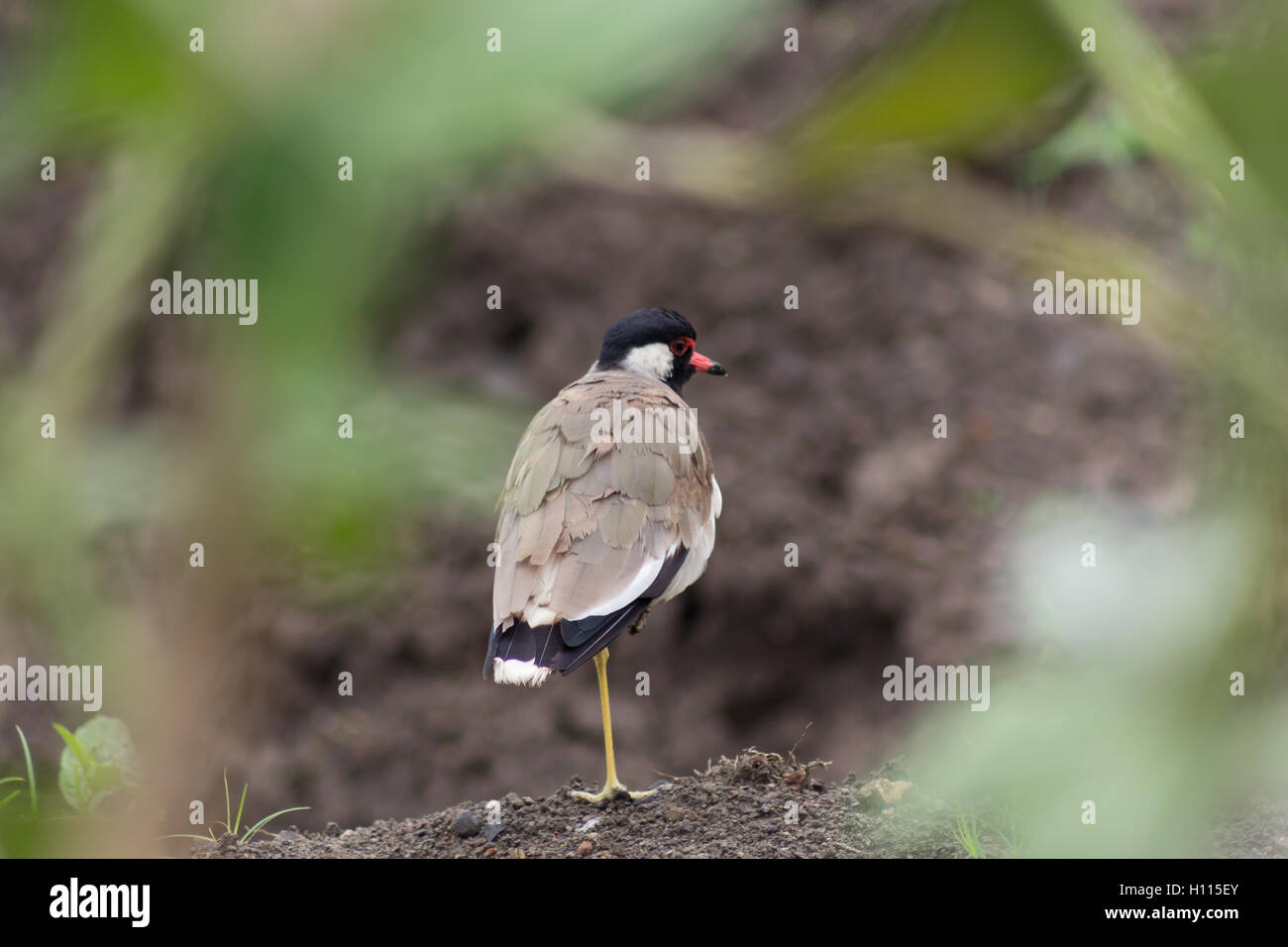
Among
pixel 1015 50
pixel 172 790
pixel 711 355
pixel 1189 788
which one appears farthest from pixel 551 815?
pixel 711 355

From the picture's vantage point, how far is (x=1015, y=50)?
282 cm

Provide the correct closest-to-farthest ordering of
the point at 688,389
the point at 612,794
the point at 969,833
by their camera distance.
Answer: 1. the point at 969,833
2. the point at 612,794
3. the point at 688,389

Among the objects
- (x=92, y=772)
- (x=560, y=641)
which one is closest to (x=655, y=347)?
(x=560, y=641)

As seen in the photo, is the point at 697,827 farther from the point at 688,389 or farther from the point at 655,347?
the point at 688,389

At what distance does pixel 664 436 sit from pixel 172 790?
4.69 ft

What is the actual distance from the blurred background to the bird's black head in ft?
1.62

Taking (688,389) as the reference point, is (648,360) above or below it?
below

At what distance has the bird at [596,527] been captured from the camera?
2670 millimetres

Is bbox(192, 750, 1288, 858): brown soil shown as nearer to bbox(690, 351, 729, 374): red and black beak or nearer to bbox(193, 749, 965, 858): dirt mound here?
bbox(193, 749, 965, 858): dirt mound

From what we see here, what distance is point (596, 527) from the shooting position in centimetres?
290

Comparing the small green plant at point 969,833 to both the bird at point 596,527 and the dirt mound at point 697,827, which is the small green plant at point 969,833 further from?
the bird at point 596,527

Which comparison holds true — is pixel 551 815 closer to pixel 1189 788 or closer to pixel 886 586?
pixel 1189 788

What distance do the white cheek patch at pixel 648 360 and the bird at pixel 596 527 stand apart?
0.47 feet

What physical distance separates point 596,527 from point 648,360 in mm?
893
